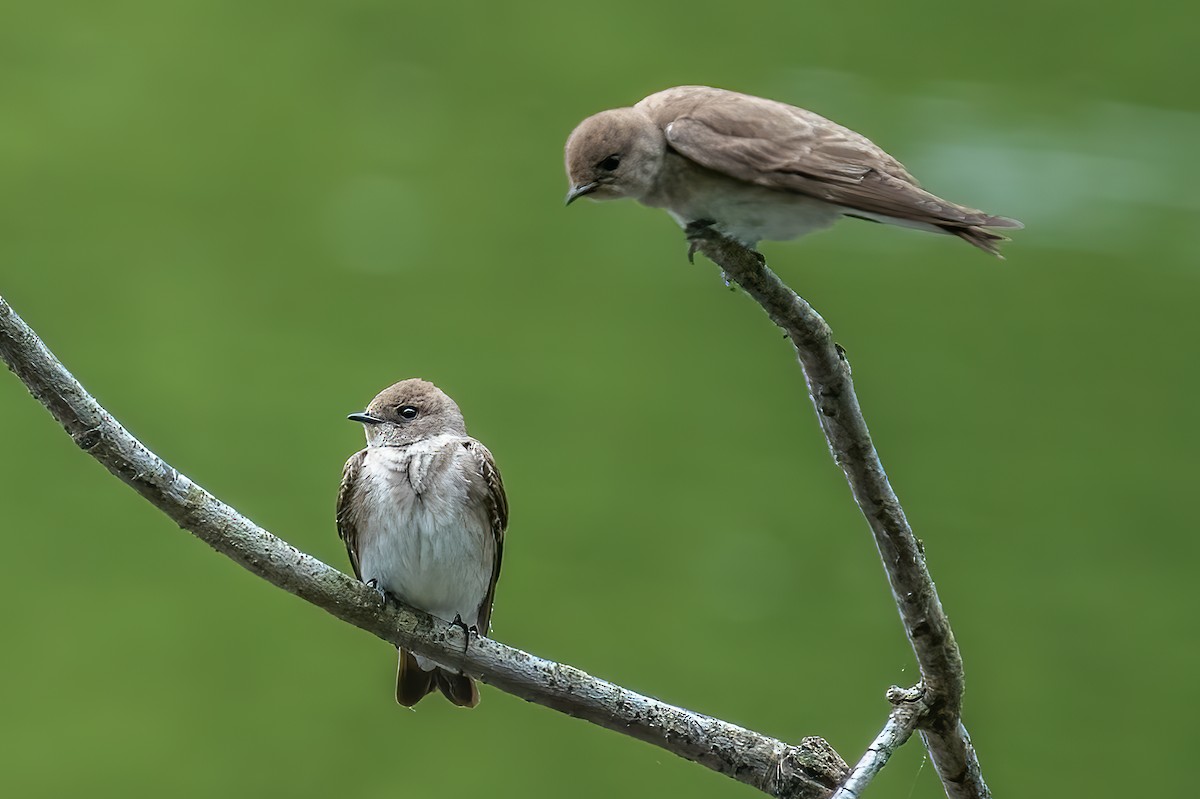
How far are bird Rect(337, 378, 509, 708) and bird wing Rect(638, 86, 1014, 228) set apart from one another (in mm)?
834

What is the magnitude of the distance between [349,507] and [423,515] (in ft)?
0.51

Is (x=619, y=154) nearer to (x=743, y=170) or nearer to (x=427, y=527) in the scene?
(x=743, y=170)

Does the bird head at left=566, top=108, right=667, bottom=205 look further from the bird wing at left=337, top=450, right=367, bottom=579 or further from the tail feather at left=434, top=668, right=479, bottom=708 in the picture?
the tail feather at left=434, top=668, right=479, bottom=708

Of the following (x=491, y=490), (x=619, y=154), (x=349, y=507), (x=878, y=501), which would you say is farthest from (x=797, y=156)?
(x=349, y=507)

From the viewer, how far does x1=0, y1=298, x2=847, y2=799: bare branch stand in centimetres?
189

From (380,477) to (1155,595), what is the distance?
3845 mm

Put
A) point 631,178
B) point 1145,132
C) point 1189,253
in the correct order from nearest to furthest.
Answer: point 631,178 → point 1189,253 → point 1145,132

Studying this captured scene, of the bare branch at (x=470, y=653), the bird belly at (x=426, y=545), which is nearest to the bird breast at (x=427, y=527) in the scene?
the bird belly at (x=426, y=545)

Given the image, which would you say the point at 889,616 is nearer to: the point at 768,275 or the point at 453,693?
the point at 453,693

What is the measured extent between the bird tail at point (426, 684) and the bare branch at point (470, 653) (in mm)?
485

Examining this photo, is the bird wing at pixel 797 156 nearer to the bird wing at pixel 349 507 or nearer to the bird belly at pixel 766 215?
the bird belly at pixel 766 215

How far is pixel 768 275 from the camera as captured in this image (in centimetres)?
191

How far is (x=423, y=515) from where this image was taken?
263 centimetres

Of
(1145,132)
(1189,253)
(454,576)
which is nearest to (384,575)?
(454,576)
